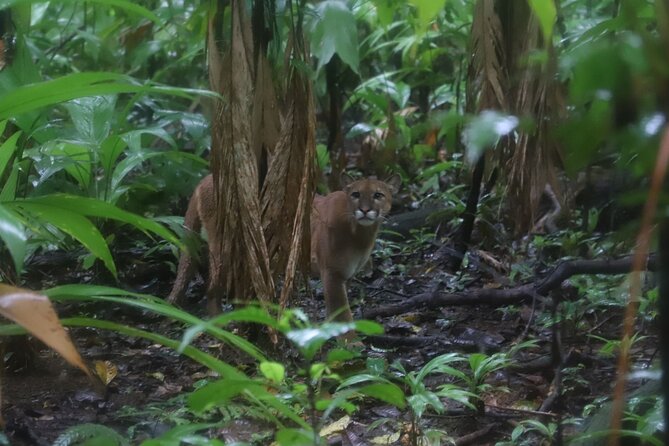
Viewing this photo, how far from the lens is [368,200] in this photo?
532 cm

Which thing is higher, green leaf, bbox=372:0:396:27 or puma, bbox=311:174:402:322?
green leaf, bbox=372:0:396:27

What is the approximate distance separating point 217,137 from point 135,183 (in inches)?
79.9

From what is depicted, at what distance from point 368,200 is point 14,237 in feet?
11.4

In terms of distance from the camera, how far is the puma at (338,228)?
4910 mm

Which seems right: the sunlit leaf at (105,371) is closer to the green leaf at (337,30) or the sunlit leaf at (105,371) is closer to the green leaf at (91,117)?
the green leaf at (91,117)

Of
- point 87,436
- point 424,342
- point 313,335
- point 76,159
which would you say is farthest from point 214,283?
point 313,335

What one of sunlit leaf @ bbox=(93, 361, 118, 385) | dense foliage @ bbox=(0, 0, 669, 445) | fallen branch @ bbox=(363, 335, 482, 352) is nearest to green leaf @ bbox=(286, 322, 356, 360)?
dense foliage @ bbox=(0, 0, 669, 445)

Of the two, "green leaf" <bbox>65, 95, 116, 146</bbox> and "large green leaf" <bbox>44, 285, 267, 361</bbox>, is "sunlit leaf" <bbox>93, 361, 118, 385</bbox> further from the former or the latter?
"green leaf" <bbox>65, 95, 116, 146</bbox>

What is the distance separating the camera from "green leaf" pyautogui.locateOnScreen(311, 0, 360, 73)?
3.71 meters

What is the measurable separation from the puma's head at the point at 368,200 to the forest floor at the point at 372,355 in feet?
1.52

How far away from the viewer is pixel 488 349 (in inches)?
151

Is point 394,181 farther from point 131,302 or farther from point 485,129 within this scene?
point 485,129

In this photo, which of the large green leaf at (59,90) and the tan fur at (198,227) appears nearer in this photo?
the large green leaf at (59,90)

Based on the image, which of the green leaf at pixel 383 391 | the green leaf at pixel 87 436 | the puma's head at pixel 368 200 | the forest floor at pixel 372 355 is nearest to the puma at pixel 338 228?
the puma's head at pixel 368 200
